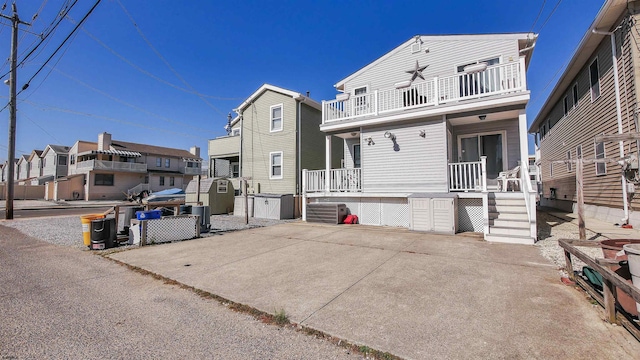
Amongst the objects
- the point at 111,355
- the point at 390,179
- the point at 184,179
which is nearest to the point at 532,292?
the point at 111,355

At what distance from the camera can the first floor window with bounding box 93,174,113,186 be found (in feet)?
105

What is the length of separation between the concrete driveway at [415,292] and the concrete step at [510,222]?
111cm

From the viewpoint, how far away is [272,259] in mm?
5512

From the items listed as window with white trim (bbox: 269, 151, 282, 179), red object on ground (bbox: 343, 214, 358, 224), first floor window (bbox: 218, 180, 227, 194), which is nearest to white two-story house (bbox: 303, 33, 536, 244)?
red object on ground (bbox: 343, 214, 358, 224)

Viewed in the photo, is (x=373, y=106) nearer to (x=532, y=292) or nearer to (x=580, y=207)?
(x=580, y=207)

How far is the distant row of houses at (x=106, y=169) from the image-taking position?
31938 mm

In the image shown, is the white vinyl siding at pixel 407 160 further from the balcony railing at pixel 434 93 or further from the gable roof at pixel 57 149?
the gable roof at pixel 57 149

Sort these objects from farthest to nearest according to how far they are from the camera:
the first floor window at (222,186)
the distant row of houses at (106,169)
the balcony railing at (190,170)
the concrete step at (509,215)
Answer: the balcony railing at (190,170) < the distant row of houses at (106,169) < the first floor window at (222,186) < the concrete step at (509,215)

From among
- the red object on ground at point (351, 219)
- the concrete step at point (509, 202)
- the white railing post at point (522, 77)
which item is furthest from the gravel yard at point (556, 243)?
the red object on ground at point (351, 219)

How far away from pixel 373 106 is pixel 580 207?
7.02 metres

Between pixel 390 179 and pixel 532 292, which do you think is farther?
pixel 390 179

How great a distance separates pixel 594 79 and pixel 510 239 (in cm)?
894

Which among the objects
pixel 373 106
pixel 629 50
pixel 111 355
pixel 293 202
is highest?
pixel 629 50

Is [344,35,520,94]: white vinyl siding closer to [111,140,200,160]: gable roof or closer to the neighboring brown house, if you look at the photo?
the neighboring brown house
